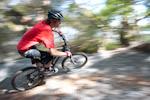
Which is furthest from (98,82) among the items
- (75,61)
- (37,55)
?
(37,55)

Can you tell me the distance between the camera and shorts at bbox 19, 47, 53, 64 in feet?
9.09

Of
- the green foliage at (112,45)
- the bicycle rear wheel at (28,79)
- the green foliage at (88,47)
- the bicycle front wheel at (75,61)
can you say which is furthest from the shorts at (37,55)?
the green foliage at (112,45)

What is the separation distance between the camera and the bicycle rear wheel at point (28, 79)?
10.2ft

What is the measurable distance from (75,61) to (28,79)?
4.71ft

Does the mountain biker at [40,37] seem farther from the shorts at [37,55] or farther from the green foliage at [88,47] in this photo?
the green foliage at [88,47]

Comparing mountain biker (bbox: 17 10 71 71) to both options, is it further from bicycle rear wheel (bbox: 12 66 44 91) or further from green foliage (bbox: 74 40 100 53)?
green foliage (bbox: 74 40 100 53)

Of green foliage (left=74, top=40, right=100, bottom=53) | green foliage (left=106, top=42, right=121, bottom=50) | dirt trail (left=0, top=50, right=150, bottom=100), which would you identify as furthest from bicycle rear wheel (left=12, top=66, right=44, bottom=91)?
green foliage (left=106, top=42, right=121, bottom=50)

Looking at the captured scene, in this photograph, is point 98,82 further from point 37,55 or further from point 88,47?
point 88,47

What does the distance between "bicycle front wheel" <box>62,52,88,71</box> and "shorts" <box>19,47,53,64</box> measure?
784 millimetres

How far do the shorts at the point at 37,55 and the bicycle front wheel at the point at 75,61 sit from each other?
0.78 meters

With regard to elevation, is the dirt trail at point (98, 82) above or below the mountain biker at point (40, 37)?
below

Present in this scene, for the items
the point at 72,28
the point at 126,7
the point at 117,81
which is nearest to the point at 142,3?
the point at 126,7

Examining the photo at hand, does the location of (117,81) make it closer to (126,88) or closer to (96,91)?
(126,88)

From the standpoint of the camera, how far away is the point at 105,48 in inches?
286
